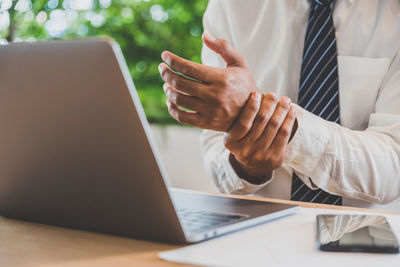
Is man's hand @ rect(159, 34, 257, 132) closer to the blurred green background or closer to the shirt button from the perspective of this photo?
the shirt button

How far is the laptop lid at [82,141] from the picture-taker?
52cm

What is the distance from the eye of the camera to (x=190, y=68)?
781 millimetres

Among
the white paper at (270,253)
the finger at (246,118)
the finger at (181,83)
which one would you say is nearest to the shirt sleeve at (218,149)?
the finger at (246,118)

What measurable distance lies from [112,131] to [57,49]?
0.11m

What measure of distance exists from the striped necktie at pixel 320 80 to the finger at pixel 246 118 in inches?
13.1

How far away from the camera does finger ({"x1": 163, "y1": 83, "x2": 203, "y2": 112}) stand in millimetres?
863

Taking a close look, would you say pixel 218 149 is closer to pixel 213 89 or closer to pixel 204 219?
pixel 213 89

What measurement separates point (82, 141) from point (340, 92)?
0.82m

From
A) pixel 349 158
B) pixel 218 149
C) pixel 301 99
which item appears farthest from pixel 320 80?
pixel 218 149

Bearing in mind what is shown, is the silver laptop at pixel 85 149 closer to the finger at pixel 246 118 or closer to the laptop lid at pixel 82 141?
the laptop lid at pixel 82 141

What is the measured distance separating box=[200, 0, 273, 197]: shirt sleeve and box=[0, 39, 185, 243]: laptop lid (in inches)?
21.2

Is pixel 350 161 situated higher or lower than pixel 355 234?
lower

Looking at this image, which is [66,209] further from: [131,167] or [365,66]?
[365,66]

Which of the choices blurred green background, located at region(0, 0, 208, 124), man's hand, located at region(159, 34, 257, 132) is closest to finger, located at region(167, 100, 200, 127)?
man's hand, located at region(159, 34, 257, 132)
